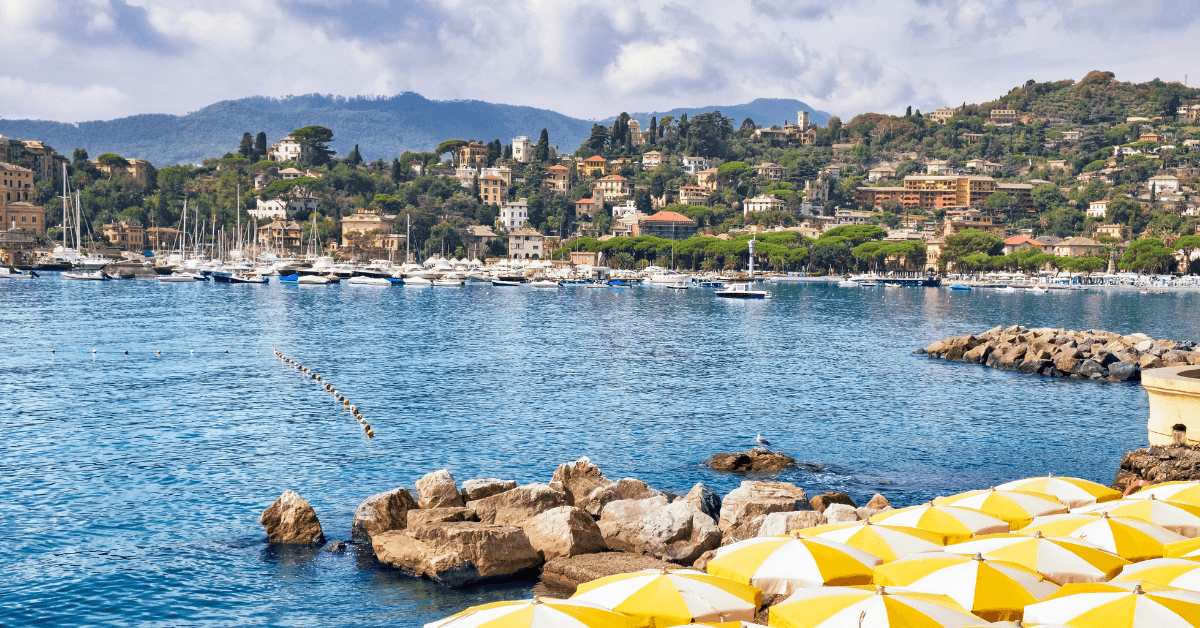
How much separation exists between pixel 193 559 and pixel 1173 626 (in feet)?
44.9

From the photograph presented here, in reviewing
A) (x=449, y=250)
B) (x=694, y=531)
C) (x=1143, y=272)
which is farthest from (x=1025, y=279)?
(x=694, y=531)

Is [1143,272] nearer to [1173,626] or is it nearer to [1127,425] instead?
[1127,425]

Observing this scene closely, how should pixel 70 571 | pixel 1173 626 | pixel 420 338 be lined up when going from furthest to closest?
pixel 420 338, pixel 70 571, pixel 1173 626

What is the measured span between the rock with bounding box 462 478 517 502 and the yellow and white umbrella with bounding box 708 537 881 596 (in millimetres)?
6688

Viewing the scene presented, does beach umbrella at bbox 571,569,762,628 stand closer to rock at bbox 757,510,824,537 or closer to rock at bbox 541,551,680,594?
rock at bbox 541,551,680,594

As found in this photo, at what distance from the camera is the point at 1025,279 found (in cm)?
16225

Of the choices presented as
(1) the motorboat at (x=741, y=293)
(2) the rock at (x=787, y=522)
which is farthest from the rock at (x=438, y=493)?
(1) the motorboat at (x=741, y=293)

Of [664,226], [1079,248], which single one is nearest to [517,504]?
[664,226]

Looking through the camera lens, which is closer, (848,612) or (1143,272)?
(848,612)

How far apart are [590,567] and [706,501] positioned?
12.4 feet

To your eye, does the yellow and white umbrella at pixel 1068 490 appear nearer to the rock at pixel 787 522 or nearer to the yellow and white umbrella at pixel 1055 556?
the rock at pixel 787 522

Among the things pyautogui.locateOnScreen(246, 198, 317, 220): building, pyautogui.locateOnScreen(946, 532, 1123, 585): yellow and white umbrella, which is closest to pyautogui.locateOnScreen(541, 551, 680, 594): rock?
pyautogui.locateOnScreen(946, 532, 1123, 585): yellow and white umbrella

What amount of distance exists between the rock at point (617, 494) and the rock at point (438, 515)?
2.17 metres

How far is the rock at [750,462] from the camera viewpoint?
23438 mm
